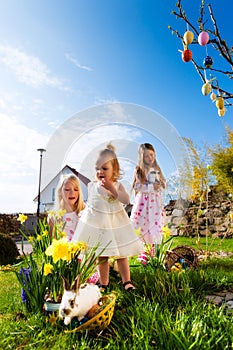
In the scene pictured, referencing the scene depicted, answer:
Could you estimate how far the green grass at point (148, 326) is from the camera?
1729mm

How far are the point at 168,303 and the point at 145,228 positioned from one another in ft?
6.83

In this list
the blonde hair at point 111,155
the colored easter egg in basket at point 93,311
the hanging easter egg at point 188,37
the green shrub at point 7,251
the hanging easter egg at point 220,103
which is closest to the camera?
the colored easter egg in basket at point 93,311

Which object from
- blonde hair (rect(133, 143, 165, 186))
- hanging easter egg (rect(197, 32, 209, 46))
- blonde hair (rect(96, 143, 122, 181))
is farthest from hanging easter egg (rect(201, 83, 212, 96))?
blonde hair (rect(96, 143, 122, 181))

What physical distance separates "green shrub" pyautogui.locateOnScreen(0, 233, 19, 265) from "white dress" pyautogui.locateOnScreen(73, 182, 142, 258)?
163 inches

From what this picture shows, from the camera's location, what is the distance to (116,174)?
2809 millimetres

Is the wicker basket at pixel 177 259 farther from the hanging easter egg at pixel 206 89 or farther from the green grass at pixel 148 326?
the hanging easter egg at pixel 206 89

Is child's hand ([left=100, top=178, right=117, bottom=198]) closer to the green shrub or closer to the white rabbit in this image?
the white rabbit

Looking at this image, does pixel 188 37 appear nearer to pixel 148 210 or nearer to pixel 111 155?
pixel 111 155

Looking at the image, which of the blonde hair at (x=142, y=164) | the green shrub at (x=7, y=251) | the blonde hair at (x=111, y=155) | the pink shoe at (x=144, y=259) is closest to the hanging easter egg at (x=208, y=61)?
the blonde hair at (x=142, y=164)

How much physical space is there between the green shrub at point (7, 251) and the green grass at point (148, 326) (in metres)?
3.86

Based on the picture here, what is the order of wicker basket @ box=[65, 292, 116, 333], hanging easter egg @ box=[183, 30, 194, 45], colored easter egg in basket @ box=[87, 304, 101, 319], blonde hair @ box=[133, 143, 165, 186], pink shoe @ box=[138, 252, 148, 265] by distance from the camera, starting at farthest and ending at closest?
1. pink shoe @ box=[138, 252, 148, 265]
2. hanging easter egg @ box=[183, 30, 194, 45]
3. blonde hair @ box=[133, 143, 165, 186]
4. colored easter egg in basket @ box=[87, 304, 101, 319]
5. wicker basket @ box=[65, 292, 116, 333]

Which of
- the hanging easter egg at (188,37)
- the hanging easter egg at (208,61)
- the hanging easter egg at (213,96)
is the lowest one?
the hanging easter egg at (213,96)

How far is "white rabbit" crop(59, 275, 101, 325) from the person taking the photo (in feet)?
6.39

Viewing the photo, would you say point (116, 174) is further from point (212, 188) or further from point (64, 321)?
point (212, 188)
